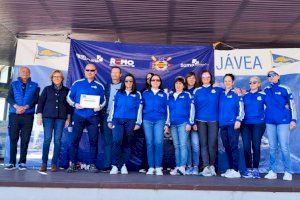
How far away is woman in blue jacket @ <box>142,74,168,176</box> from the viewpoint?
206 inches

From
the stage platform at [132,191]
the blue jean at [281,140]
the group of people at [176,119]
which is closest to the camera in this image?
the stage platform at [132,191]

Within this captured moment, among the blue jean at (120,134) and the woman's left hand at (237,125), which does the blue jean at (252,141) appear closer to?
the woman's left hand at (237,125)

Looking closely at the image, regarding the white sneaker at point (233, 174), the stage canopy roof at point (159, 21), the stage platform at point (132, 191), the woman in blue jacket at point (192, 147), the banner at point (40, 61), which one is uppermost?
the stage canopy roof at point (159, 21)

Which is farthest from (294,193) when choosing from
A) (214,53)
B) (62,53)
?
(62,53)

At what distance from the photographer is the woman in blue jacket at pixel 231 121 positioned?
5.13 m

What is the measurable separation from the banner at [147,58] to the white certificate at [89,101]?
37.0 inches

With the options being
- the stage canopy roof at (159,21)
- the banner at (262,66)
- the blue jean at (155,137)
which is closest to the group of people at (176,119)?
the blue jean at (155,137)

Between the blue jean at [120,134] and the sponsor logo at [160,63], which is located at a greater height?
the sponsor logo at [160,63]

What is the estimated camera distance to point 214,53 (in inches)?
249

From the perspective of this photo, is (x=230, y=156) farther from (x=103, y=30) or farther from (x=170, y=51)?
(x=103, y=30)

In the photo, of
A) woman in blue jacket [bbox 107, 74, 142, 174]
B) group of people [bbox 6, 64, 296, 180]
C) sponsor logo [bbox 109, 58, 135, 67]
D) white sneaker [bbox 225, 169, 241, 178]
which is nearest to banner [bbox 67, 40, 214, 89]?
sponsor logo [bbox 109, 58, 135, 67]

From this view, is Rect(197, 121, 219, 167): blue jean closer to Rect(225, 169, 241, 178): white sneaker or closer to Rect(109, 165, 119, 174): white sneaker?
Rect(225, 169, 241, 178): white sneaker

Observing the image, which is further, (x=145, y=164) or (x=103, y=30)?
(x=103, y=30)

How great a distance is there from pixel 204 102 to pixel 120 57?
1.83 metres
